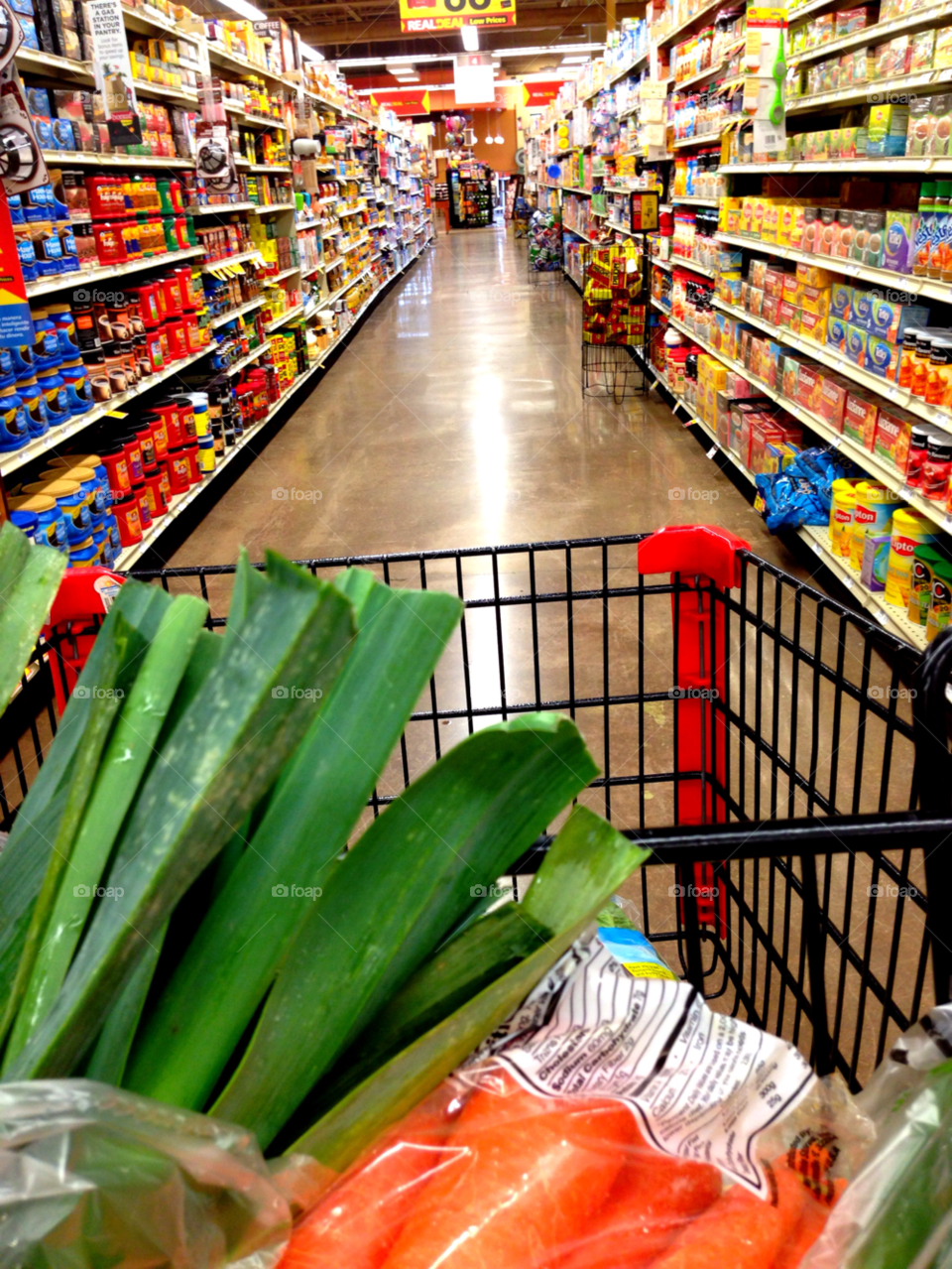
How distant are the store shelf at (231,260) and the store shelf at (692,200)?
347cm

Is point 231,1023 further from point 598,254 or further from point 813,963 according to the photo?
point 598,254

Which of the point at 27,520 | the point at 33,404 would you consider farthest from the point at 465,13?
the point at 27,520

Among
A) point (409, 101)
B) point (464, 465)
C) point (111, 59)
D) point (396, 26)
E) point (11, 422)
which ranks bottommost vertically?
point (464, 465)

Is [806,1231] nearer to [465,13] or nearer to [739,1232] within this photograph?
[739,1232]

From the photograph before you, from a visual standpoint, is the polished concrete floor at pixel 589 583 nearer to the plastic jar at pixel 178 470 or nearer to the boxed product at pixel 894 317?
the plastic jar at pixel 178 470

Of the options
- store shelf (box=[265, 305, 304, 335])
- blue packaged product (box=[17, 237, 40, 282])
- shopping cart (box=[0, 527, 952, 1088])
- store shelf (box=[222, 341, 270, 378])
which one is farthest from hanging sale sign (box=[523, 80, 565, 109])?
blue packaged product (box=[17, 237, 40, 282])

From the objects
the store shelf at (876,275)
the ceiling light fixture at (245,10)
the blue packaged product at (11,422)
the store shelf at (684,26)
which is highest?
the ceiling light fixture at (245,10)

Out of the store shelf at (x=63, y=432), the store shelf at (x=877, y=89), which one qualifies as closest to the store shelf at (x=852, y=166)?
the store shelf at (x=877, y=89)

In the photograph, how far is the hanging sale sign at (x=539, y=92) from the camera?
32.1 m

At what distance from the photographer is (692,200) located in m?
7.29

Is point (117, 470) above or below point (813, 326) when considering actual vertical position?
below

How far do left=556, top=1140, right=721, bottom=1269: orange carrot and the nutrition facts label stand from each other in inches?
0.4

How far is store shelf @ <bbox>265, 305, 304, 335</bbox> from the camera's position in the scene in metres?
8.63

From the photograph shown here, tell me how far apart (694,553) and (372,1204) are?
4.06 feet
